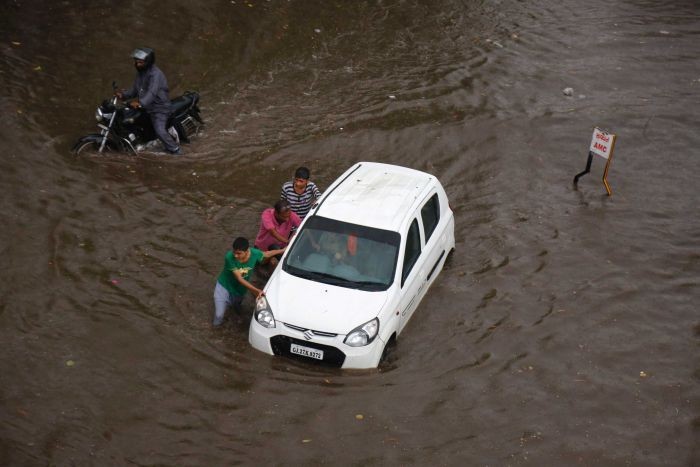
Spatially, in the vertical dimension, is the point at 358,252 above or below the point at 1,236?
above

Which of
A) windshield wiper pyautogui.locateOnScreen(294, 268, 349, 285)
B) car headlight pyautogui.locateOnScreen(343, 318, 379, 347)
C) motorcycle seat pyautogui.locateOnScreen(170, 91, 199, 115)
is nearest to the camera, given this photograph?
car headlight pyautogui.locateOnScreen(343, 318, 379, 347)

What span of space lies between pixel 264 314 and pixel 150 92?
5.48m

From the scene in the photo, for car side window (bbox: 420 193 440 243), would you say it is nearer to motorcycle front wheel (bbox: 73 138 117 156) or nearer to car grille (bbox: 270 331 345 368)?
car grille (bbox: 270 331 345 368)

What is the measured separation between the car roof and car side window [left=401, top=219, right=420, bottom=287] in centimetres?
18

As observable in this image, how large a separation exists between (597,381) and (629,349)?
84 cm

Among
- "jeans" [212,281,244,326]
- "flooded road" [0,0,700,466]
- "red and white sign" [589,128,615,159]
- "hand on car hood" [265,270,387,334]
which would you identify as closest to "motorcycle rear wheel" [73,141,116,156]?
"flooded road" [0,0,700,466]

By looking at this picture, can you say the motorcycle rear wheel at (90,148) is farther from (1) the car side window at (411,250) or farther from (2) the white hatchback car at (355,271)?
(1) the car side window at (411,250)

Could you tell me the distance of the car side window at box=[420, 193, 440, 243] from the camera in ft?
33.4

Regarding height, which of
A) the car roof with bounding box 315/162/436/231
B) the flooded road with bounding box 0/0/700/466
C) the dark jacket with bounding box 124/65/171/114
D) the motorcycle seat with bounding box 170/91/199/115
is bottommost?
the flooded road with bounding box 0/0/700/466

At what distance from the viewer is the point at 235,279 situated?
9.39 meters

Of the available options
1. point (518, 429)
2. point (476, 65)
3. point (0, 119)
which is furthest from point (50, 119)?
point (518, 429)

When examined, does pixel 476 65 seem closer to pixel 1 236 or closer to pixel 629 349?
pixel 629 349

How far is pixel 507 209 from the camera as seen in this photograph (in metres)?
12.6

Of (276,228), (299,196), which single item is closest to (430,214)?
(299,196)
